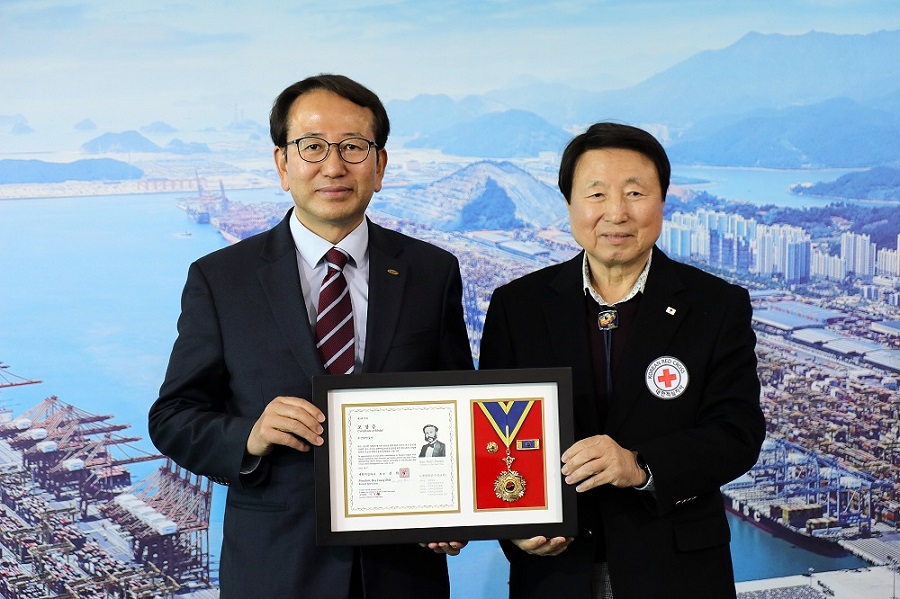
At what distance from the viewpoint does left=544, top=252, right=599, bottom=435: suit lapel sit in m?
1.96

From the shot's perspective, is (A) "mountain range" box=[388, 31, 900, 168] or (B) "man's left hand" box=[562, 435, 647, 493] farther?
(A) "mountain range" box=[388, 31, 900, 168]

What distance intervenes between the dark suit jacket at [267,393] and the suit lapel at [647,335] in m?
0.42

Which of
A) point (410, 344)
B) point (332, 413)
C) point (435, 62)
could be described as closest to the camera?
point (332, 413)

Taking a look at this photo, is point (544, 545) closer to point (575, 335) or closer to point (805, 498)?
point (575, 335)

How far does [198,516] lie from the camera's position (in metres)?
4.01

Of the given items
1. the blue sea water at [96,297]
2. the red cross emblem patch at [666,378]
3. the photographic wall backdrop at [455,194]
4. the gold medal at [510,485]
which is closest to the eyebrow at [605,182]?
the red cross emblem patch at [666,378]

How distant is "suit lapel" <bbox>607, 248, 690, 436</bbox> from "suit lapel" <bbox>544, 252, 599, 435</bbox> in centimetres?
5

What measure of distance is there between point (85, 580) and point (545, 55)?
3.11 m

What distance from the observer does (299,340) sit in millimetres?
1919

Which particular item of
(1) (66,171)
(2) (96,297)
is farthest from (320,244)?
(1) (66,171)

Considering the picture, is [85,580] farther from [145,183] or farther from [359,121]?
[359,121]

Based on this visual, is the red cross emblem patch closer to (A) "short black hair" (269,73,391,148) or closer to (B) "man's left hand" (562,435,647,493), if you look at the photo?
(B) "man's left hand" (562,435,647,493)

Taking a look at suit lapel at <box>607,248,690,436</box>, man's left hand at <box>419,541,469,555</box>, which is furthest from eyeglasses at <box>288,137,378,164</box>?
man's left hand at <box>419,541,469,555</box>

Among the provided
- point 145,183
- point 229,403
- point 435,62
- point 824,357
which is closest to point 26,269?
point 145,183
